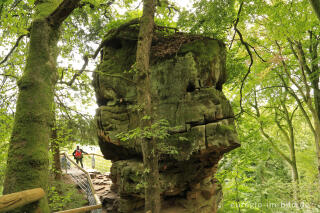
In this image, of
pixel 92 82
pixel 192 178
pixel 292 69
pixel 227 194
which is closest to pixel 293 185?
pixel 227 194

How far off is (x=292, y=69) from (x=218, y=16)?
29.4ft

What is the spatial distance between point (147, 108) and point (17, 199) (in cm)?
274

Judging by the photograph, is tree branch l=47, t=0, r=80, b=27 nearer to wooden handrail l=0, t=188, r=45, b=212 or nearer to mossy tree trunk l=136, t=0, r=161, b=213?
mossy tree trunk l=136, t=0, r=161, b=213

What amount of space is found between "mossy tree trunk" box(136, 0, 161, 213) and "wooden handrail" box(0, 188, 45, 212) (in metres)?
2.09

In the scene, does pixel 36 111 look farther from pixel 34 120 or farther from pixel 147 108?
pixel 147 108

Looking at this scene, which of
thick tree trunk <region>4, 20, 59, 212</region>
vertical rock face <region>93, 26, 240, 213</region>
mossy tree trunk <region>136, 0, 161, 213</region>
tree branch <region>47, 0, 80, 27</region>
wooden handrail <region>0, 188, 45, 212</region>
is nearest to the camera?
wooden handrail <region>0, 188, 45, 212</region>

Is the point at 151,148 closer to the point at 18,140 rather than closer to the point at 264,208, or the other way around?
the point at 18,140

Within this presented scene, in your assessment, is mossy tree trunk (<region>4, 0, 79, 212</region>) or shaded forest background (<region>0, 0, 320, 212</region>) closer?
mossy tree trunk (<region>4, 0, 79, 212</region>)

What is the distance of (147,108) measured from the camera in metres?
4.07

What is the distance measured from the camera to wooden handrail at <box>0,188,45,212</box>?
146 cm

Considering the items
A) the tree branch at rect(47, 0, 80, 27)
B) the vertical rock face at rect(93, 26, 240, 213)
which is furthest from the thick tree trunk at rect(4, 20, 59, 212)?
the vertical rock face at rect(93, 26, 240, 213)

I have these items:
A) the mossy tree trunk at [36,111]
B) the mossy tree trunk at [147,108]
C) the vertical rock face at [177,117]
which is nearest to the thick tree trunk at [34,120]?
the mossy tree trunk at [36,111]

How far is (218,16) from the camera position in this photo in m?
6.41

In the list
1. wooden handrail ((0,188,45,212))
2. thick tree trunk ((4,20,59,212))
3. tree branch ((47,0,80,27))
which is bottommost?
wooden handrail ((0,188,45,212))
